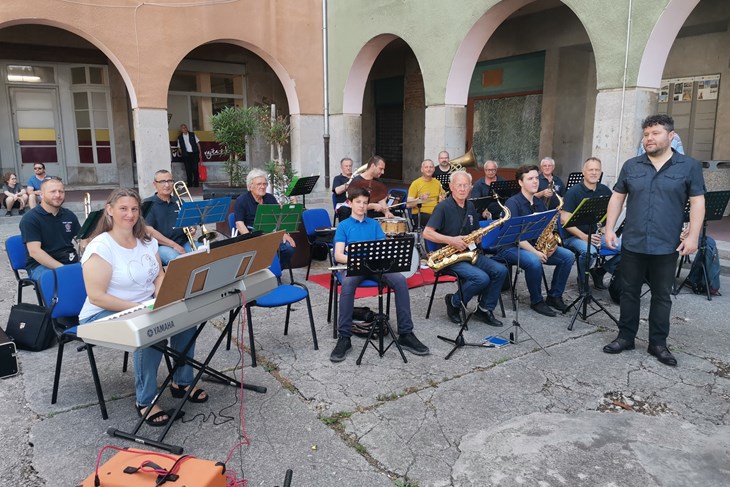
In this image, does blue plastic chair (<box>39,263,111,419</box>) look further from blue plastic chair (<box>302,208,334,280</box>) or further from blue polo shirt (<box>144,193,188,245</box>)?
blue plastic chair (<box>302,208,334,280</box>)

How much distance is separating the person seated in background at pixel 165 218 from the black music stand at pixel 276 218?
0.92 metres

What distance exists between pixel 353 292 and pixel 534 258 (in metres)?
2.03

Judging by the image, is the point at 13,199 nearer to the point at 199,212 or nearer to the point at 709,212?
the point at 199,212

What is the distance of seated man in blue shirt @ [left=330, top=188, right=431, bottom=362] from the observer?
4.54m

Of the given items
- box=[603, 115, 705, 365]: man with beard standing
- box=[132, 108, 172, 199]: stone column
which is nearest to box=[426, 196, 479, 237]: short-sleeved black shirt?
box=[603, 115, 705, 365]: man with beard standing

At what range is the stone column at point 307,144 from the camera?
546 inches

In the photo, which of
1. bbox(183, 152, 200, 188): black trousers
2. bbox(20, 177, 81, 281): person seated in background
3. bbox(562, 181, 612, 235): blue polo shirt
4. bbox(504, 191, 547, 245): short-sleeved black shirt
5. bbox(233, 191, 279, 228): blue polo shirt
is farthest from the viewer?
bbox(183, 152, 200, 188): black trousers

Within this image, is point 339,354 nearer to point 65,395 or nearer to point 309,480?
point 309,480

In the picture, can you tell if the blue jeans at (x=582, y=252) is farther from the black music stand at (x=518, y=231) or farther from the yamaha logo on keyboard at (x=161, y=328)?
the yamaha logo on keyboard at (x=161, y=328)

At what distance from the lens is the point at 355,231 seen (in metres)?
4.89

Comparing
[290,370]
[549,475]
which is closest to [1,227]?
[290,370]

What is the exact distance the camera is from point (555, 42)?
12.5 metres

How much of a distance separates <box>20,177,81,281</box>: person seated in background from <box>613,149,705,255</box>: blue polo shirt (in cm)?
488

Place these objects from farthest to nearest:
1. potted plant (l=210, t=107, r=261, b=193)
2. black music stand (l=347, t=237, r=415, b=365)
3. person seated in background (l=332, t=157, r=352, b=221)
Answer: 1. potted plant (l=210, t=107, r=261, b=193)
2. person seated in background (l=332, t=157, r=352, b=221)
3. black music stand (l=347, t=237, r=415, b=365)
